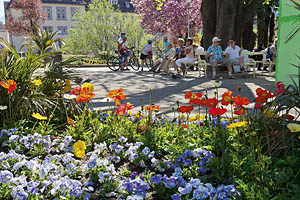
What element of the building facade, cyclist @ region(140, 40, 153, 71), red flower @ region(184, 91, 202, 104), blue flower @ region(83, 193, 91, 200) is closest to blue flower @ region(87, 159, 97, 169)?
blue flower @ region(83, 193, 91, 200)

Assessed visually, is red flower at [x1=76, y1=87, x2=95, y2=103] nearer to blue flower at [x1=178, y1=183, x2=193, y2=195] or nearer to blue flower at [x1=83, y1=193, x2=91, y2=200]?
blue flower at [x1=83, y1=193, x2=91, y2=200]

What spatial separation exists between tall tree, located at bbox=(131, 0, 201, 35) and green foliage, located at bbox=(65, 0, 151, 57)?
2315mm

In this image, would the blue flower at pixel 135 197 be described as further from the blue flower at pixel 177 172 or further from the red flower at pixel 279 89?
the red flower at pixel 279 89

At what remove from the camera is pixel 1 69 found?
137 inches

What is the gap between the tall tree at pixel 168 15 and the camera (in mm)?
31016

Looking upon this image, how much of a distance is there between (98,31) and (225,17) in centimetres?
2223

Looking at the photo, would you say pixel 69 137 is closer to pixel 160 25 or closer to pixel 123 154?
pixel 123 154

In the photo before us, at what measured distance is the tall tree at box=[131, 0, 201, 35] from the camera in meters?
31.0

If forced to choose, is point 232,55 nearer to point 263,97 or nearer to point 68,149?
point 263,97

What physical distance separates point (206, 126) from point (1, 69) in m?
2.19

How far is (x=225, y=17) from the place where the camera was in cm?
1199

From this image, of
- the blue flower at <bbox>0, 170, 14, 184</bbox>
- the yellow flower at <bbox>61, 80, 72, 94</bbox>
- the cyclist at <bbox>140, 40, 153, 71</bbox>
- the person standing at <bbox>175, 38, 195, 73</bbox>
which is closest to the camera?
the blue flower at <bbox>0, 170, 14, 184</bbox>

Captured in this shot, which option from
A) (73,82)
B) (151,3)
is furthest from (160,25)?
(73,82)

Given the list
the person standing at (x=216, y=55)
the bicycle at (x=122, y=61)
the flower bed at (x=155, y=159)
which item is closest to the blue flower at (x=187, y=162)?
the flower bed at (x=155, y=159)
